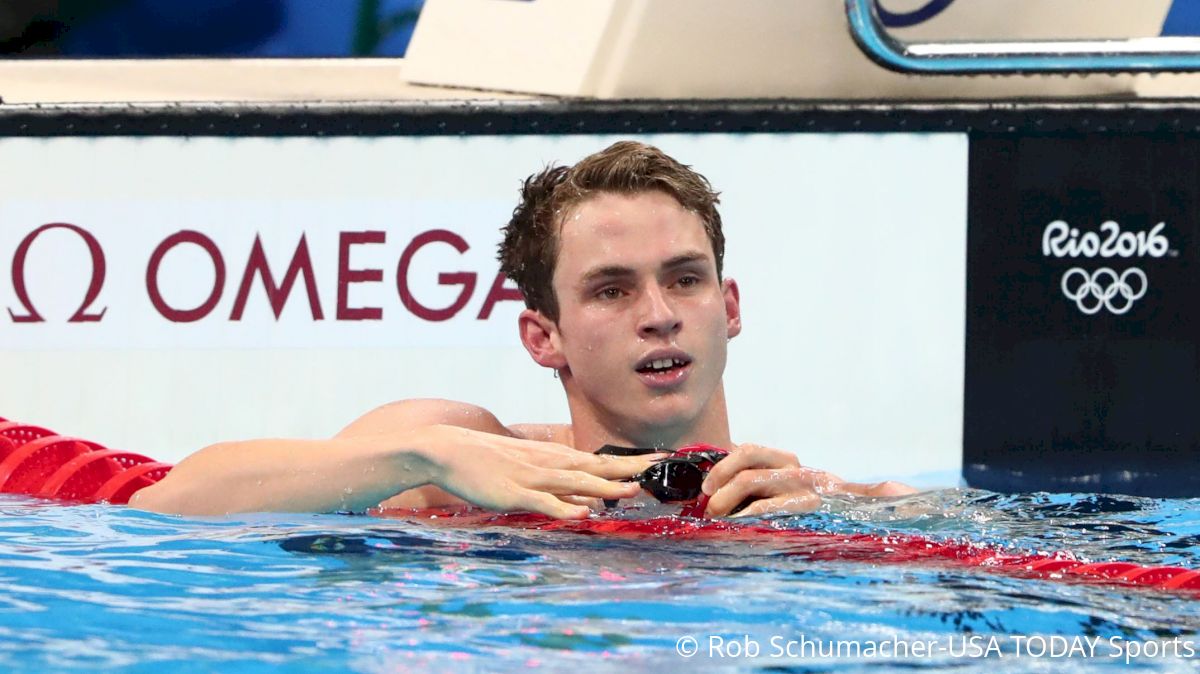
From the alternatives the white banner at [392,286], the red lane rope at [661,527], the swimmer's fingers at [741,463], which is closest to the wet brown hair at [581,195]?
the red lane rope at [661,527]

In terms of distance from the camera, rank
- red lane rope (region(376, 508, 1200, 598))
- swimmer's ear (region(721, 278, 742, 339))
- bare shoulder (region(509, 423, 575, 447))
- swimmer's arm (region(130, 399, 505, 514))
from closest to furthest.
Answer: red lane rope (region(376, 508, 1200, 598))
swimmer's arm (region(130, 399, 505, 514))
swimmer's ear (region(721, 278, 742, 339))
bare shoulder (region(509, 423, 575, 447))

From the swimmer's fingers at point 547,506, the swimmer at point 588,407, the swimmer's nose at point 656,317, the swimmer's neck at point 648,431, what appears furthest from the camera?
the swimmer's neck at point 648,431

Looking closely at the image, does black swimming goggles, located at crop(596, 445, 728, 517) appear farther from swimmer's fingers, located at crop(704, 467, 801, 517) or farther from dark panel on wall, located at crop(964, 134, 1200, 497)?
dark panel on wall, located at crop(964, 134, 1200, 497)

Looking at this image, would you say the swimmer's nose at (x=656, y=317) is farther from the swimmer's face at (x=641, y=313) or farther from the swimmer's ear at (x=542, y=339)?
the swimmer's ear at (x=542, y=339)

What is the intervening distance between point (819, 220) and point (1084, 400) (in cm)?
92

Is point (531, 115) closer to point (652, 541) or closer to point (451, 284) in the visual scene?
point (451, 284)

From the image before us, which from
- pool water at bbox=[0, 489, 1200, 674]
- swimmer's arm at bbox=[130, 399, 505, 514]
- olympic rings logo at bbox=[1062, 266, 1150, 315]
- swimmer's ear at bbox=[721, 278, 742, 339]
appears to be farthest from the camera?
olympic rings logo at bbox=[1062, 266, 1150, 315]

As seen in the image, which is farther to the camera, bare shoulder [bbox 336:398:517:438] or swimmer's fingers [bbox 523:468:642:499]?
bare shoulder [bbox 336:398:517:438]

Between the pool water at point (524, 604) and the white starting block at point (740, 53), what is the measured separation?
1949 millimetres

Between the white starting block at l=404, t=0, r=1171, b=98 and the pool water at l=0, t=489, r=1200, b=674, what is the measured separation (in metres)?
1.95

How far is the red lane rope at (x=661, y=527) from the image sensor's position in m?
2.66

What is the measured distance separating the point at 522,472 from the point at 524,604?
46cm

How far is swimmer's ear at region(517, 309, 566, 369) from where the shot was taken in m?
3.38

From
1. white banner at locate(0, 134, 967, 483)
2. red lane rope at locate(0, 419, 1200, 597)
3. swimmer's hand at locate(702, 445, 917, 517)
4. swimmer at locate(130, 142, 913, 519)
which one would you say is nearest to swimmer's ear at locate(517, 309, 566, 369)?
swimmer at locate(130, 142, 913, 519)
